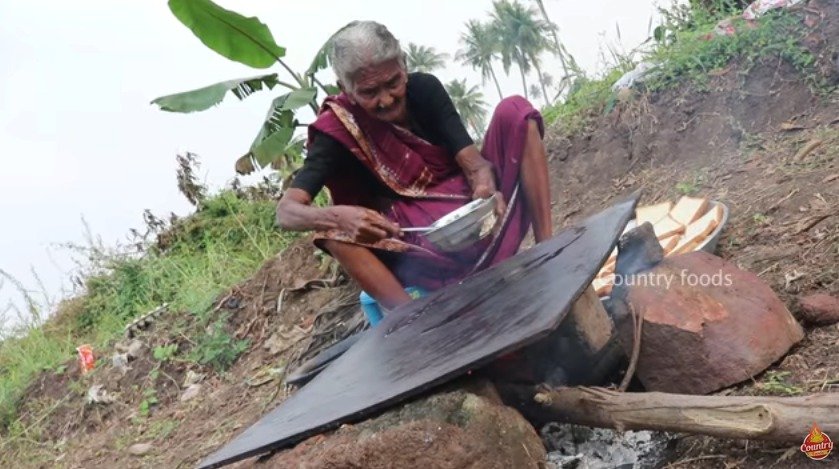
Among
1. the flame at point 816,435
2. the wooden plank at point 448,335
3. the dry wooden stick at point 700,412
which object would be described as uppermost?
the wooden plank at point 448,335

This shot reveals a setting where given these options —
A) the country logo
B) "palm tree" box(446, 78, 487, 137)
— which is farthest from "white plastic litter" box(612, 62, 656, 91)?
"palm tree" box(446, 78, 487, 137)

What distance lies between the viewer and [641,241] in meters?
2.09

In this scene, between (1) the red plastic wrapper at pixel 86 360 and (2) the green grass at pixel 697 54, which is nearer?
(2) the green grass at pixel 697 54

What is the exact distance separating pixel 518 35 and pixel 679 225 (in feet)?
108

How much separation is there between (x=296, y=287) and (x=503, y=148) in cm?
239

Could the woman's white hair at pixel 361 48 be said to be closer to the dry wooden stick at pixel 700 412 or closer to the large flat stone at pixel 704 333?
the large flat stone at pixel 704 333

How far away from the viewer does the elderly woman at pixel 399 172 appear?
2.31 metres

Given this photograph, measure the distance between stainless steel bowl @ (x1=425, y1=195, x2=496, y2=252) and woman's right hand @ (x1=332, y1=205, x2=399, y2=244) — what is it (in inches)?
5.4

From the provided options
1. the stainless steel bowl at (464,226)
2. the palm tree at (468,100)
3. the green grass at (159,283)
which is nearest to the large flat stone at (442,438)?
the stainless steel bowl at (464,226)

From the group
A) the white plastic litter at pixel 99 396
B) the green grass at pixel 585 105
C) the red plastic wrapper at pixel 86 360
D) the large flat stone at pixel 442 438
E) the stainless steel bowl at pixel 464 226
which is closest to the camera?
the large flat stone at pixel 442 438

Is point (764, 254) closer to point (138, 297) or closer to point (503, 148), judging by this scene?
point (503, 148)

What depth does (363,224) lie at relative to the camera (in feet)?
7.30

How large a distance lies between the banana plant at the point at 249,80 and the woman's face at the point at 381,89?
2053mm

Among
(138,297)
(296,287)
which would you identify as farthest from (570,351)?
(138,297)
